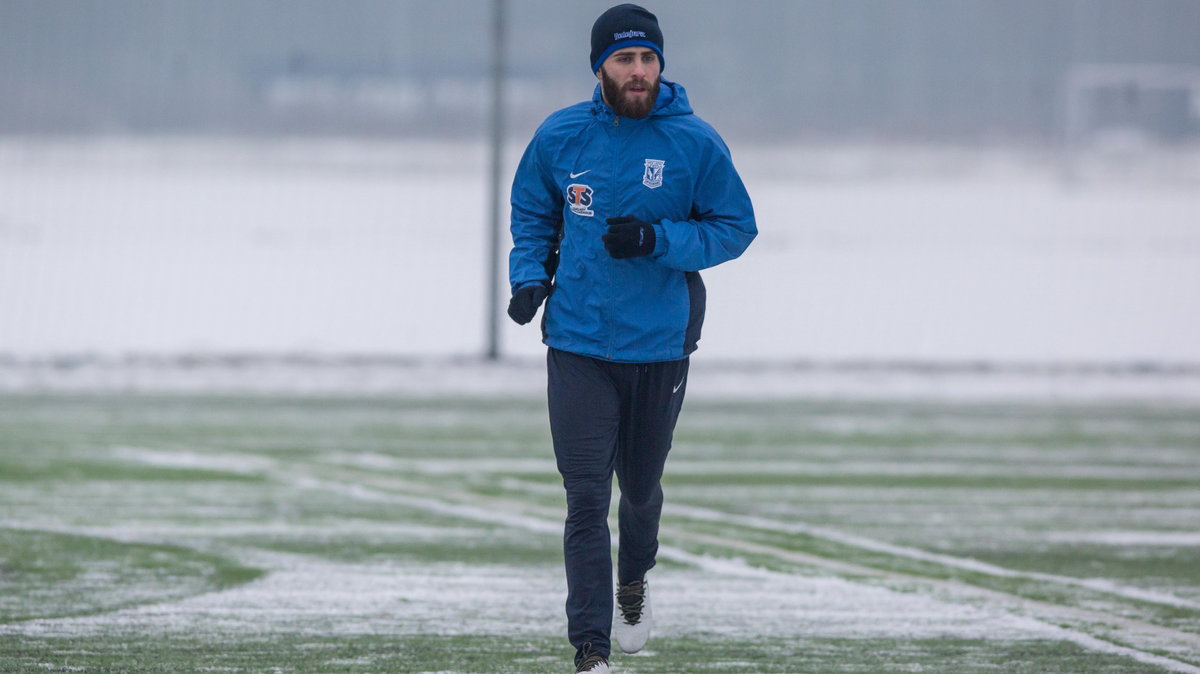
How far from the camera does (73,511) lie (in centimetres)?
821

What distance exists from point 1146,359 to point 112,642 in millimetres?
11446

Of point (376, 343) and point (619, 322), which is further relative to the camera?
point (376, 343)

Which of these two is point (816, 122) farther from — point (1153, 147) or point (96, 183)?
point (96, 183)

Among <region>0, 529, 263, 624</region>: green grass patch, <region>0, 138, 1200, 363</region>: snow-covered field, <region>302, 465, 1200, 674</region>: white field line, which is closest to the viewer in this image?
<region>302, 465, 1200, 674</region>: white field line

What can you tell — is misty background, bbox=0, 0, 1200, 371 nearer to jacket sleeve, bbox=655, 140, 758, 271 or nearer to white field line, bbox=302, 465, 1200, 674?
white field line, bbox=302, 465, 1200, 674

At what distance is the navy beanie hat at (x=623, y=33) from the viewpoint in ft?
17.2

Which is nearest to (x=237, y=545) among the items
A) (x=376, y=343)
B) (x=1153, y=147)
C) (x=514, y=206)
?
(x=514, y=206)

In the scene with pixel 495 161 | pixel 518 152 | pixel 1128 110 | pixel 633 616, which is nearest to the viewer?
pixel 633 616

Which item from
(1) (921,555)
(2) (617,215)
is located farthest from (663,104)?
(1) (921,555)

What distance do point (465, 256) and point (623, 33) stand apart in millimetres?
18652

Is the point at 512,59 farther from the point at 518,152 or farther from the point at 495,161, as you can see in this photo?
the point at 495,161

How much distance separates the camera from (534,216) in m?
5.39

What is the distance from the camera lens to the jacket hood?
5.30 meters

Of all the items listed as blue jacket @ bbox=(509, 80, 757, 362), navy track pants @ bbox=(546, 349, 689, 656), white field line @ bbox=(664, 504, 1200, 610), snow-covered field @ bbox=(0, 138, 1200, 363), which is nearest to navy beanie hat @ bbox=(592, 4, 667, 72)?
blue jacket @ bbox=(509, 80, 757, 362)
